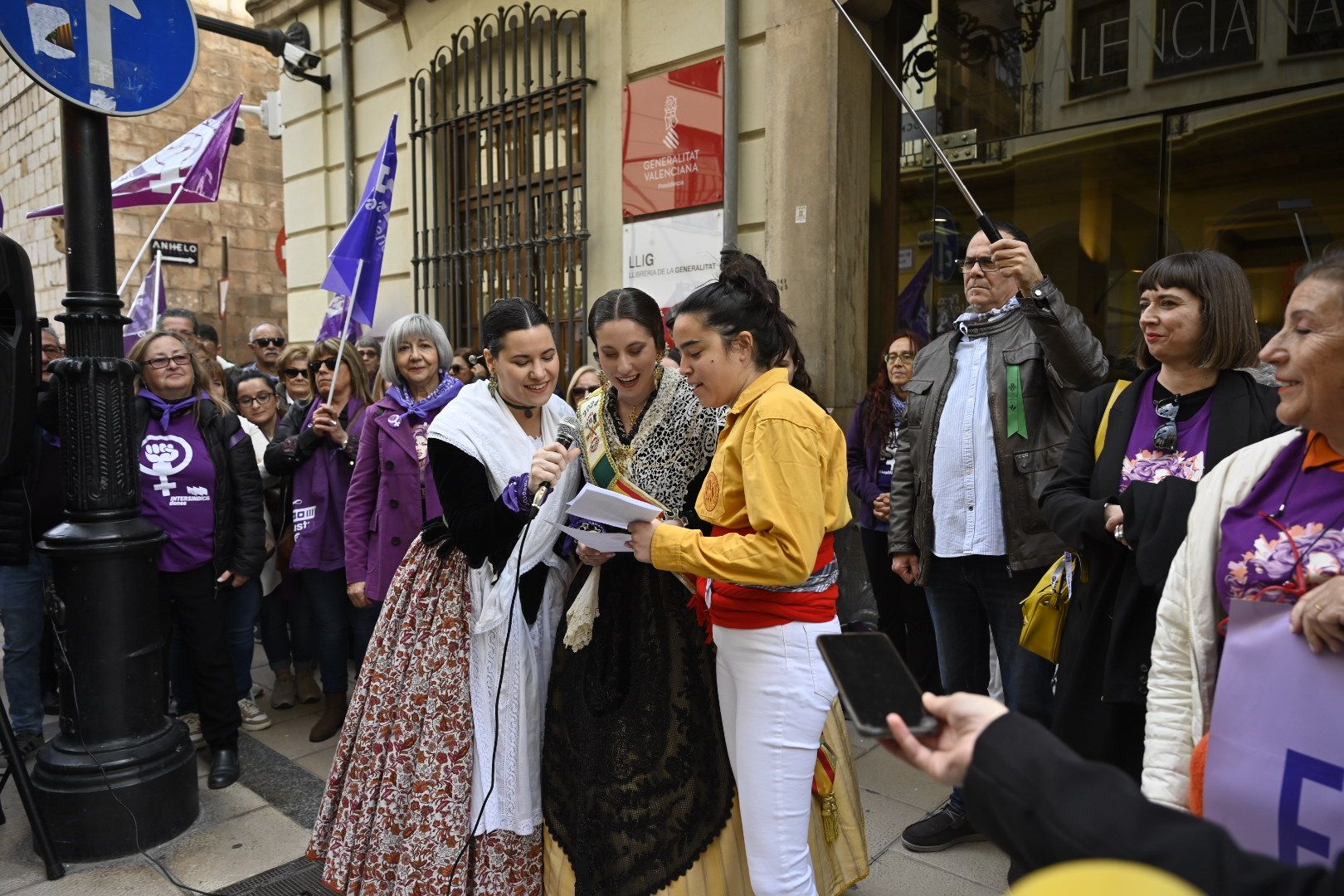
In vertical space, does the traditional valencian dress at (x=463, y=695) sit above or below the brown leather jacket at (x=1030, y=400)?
below

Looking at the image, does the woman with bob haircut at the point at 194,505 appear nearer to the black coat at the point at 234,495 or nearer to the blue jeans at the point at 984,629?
the black coat at the point at 234,495

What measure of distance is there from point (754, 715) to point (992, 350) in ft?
5.18

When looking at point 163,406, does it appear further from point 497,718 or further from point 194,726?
point 497,718

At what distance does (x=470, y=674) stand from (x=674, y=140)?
4.15m

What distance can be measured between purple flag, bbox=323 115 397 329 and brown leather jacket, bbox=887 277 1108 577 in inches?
127

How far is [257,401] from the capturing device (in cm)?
490

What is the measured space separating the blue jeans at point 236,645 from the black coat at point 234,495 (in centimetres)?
21

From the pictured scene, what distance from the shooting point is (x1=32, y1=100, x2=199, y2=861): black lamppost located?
3238mm

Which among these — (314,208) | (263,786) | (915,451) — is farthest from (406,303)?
(915,451)

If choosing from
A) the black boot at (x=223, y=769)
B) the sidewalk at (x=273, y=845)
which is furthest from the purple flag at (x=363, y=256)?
the sidewalk at (x=273, y=845)

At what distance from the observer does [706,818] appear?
96.4 inches

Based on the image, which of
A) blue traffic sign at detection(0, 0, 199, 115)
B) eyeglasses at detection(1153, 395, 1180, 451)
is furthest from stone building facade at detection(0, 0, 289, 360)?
eyeglasses at detection(1153, 395, 1180, 451)

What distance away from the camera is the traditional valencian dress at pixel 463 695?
2568mm

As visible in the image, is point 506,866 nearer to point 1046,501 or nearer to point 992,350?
point 1046,501
